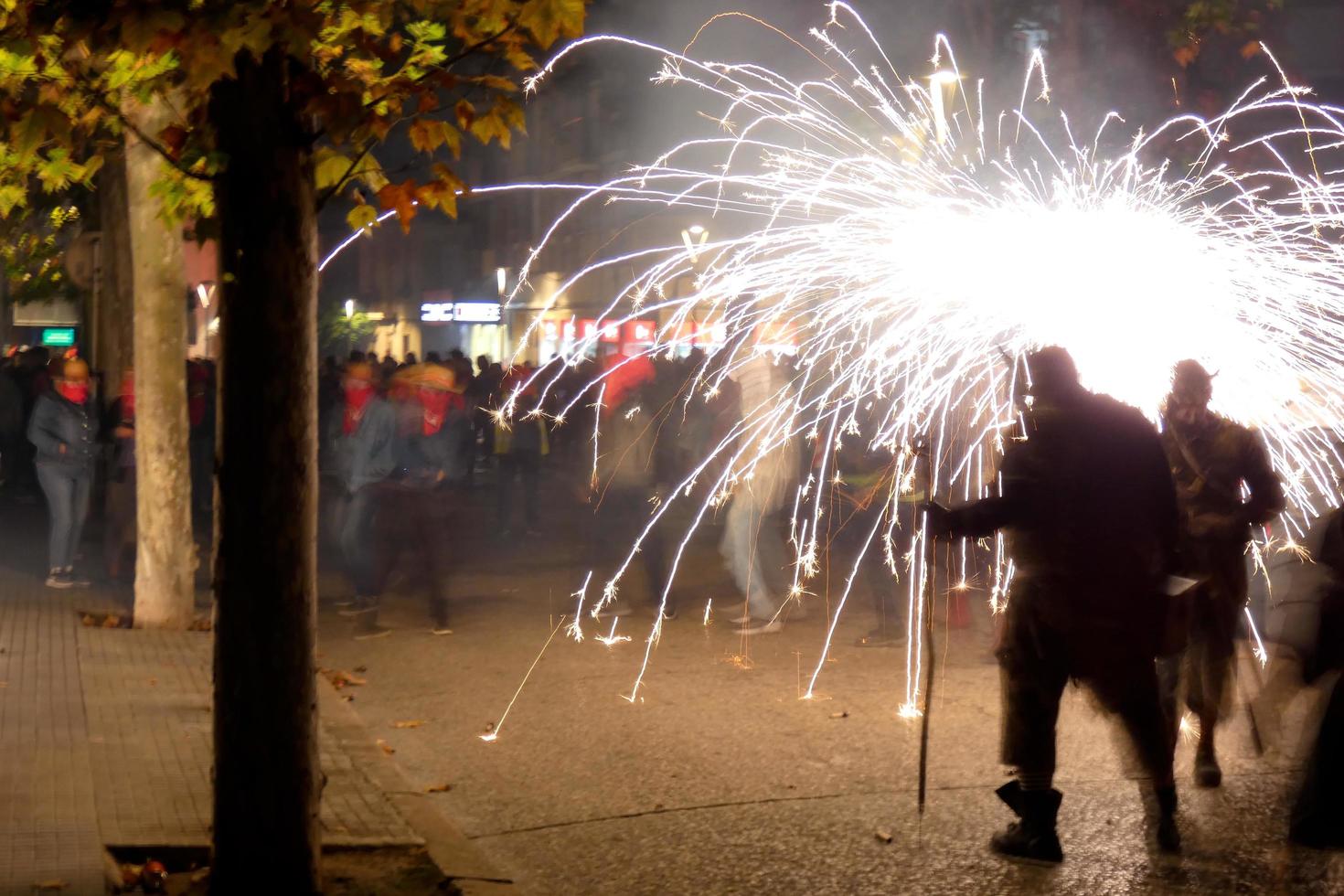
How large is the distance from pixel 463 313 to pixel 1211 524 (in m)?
32.2

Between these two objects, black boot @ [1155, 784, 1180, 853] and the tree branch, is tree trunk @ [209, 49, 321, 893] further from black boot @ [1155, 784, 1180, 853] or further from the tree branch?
black boot @ [1155, 784, 1180, 853]

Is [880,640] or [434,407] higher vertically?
[434,407]

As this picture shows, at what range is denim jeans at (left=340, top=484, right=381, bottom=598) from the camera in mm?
11062

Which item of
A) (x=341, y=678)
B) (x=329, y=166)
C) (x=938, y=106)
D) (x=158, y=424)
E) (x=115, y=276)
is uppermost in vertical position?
(x=938, y=106)

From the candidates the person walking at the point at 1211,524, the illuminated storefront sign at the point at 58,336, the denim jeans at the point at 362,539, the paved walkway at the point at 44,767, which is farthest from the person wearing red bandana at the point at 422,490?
the illuminated storefront sign at the point at 58,336

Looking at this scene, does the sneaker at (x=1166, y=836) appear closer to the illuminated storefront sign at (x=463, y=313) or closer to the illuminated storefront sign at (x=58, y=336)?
the illuminated storefront sign at (x=463, y=313)

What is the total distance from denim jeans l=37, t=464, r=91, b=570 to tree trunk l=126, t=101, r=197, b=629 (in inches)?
91.6

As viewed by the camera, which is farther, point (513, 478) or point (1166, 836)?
point (513, 478)

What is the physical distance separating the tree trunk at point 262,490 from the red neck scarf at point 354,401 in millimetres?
6741

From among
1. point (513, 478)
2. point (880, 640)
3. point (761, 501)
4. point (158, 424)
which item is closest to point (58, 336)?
point (513, 478)

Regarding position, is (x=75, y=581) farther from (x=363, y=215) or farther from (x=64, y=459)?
(x=363, y=215)

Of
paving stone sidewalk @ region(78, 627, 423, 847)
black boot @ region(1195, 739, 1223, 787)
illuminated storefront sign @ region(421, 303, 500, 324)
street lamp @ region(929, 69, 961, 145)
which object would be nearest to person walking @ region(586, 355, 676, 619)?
street lamp @ region(929, 69, 961, 145)

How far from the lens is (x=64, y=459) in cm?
1288

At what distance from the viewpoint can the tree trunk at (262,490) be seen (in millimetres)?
5102
